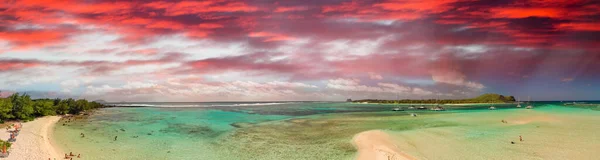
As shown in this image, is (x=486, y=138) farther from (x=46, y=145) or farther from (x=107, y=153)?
(x=46, y=145)

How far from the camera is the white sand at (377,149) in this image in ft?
86.2

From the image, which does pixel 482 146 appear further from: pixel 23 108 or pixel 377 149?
pixel 23 108

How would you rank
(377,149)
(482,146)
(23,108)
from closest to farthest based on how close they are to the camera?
(377,149) → (482,146) → (23,108)

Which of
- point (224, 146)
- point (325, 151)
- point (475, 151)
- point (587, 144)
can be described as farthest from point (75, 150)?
point (587, 144)

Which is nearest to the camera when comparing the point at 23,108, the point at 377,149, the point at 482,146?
the point at 377,149

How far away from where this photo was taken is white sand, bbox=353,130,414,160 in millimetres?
26266

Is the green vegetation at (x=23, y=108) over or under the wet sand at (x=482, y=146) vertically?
over

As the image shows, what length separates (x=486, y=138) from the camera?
36938 mm

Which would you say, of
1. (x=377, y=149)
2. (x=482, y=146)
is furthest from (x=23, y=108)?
(x=482, y=146)

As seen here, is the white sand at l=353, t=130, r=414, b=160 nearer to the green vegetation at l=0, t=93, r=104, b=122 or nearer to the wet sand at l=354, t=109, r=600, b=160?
the wet sand at l=354, t=109, r=600, b=160

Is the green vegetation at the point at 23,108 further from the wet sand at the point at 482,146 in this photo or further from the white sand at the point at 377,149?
the wet sand at the point at 482,146

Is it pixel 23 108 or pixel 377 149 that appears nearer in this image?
pixel 377 149

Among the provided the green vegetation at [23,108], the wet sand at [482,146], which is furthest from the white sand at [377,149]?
the green vegetation at [23,108]

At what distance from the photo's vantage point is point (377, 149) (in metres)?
29.4
